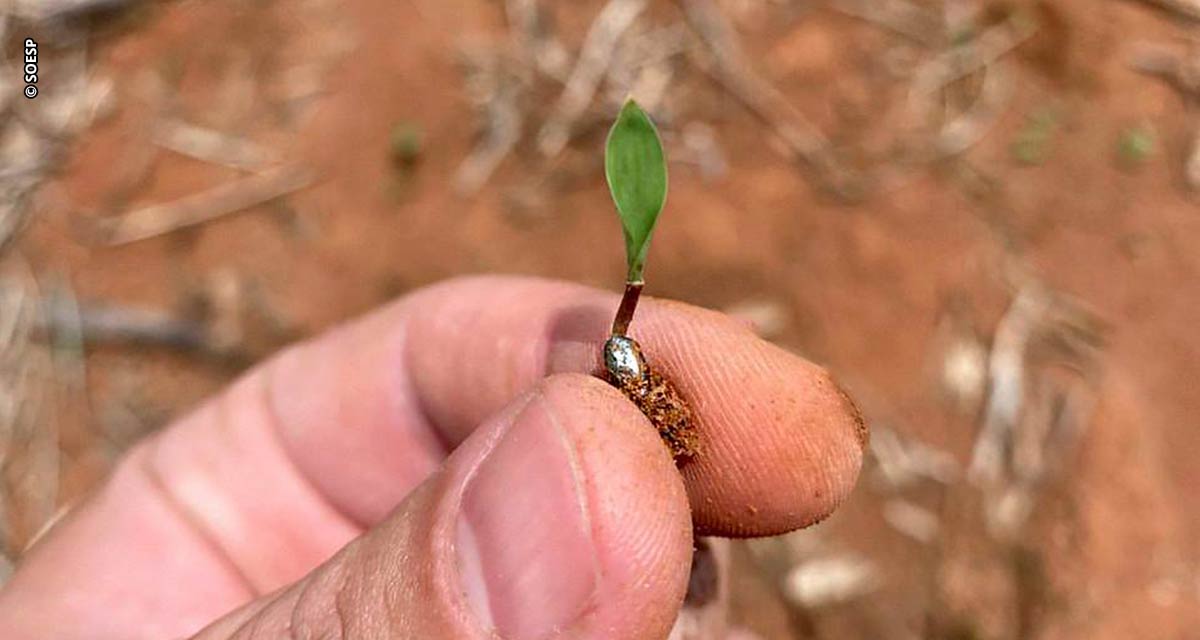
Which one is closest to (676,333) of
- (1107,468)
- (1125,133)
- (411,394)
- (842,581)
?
(411,394)

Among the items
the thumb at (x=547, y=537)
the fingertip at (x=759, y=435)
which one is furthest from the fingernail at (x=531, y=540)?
the fingertip at (x=759, y=435)

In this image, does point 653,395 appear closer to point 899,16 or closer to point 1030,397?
point 1030,397

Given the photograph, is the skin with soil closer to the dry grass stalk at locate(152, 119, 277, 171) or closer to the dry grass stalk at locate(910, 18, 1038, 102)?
the dry grass stalk at locate(910, 18, 1038, 102)

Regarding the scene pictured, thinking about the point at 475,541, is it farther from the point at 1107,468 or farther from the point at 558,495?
the point at 1107,468

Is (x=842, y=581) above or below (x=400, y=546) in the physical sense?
below

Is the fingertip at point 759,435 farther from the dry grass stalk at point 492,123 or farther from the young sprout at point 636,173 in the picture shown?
the dry grass stalk at point 492,123

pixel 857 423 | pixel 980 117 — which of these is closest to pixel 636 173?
pixel 857 423
